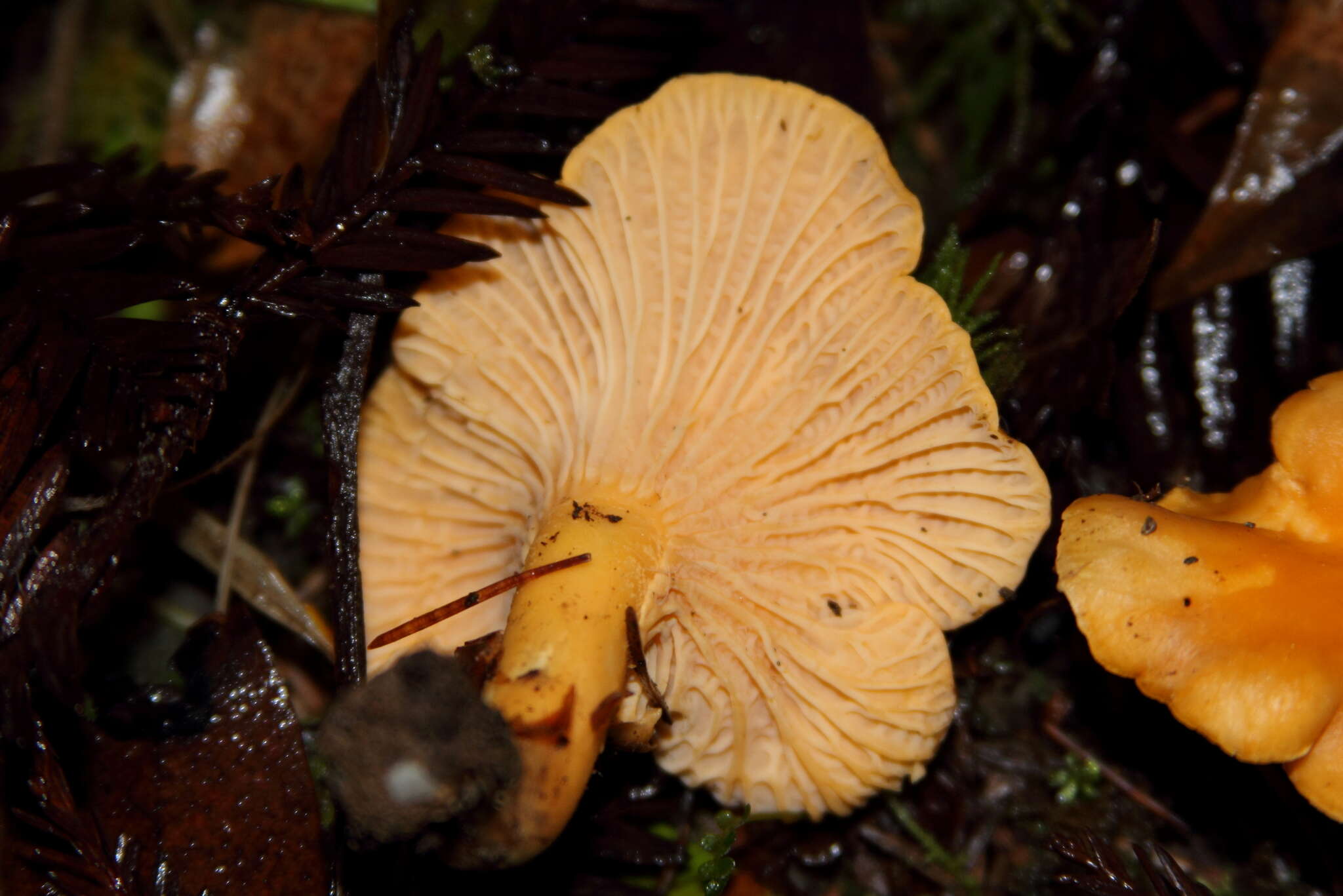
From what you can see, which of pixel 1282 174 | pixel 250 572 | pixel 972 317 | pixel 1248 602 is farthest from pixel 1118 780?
pixel 250 572

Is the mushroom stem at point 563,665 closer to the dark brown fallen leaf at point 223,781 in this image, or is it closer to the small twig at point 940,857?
the dark brown fallen leaf at point 223,781

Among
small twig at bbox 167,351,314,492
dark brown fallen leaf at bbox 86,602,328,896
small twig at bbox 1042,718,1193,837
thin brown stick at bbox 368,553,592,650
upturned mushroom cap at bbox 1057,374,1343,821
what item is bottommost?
small twig at bbox 1042,718,1193,837

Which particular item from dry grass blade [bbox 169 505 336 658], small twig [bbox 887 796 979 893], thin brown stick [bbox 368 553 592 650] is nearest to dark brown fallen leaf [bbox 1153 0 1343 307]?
small twig [bbox 887 796 979 893]

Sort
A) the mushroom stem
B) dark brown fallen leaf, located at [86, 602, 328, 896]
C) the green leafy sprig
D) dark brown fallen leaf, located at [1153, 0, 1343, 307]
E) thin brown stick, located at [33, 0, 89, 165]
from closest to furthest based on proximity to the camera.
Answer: the mushroom stem, dark brown fallen leaf, located at [86, 602, 328, 896], the green leafy sprig, dark brown fallen leaf, located at [1153, 0, 1343, 307], thin brown stick, located at [33, 0, 89, 165]

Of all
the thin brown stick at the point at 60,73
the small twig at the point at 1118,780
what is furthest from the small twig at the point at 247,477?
the small twig at the point at 1118,780

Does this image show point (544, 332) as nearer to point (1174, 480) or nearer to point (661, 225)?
point (661, 225)

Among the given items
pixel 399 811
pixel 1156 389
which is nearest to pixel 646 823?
pixel 399 811

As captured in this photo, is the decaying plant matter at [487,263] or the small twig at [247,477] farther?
the small twig at [247,477]

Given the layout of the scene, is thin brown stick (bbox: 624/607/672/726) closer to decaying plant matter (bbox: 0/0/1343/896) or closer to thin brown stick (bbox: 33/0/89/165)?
decaying plant matter (bbox: 0/0/1343/896)
